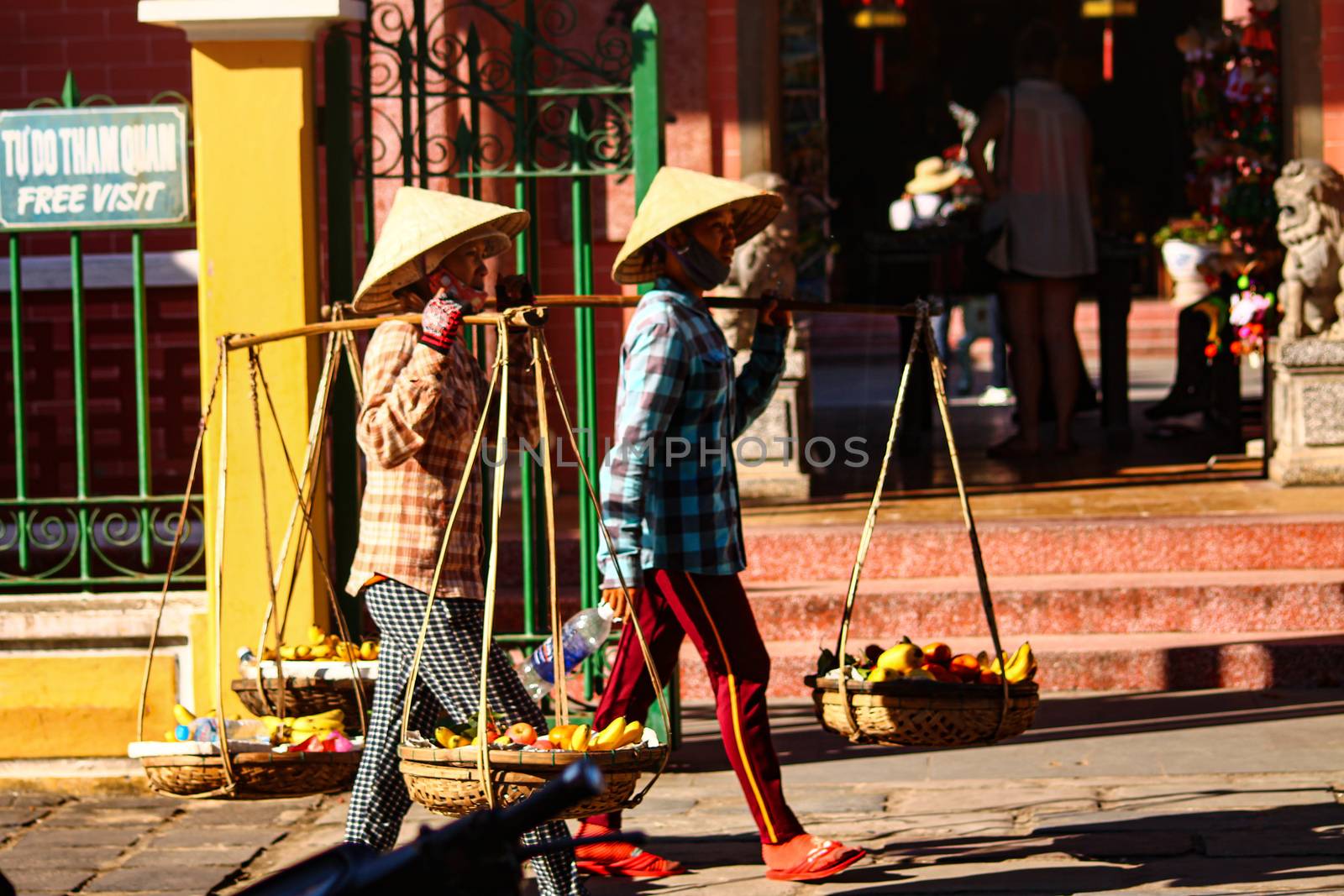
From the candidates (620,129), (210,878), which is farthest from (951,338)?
(210,878)

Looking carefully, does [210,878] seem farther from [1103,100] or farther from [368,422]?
[1103,100]

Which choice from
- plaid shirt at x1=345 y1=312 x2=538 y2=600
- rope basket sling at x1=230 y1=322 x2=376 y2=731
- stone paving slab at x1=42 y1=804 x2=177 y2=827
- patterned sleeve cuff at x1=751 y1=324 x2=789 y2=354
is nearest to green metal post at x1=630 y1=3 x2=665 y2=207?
patterned sleeve cuff at x1=751 y1=324 x2=789 y2=354

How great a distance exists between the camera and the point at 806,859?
5734 millimetres

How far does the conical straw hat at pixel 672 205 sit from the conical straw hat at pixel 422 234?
373 millimetres

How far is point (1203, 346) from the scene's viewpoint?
12508 millimetres

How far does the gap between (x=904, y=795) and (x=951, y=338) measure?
11.5 metres

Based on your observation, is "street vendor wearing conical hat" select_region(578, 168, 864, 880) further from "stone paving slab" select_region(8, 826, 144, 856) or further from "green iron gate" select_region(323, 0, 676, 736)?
"stone paving slab" select_region(8, 826, 144, 856)

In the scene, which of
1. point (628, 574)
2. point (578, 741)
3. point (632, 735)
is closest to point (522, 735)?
point (578, 741)

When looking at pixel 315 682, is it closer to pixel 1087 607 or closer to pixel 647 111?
pixel 647 111

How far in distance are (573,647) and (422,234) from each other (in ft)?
4.70

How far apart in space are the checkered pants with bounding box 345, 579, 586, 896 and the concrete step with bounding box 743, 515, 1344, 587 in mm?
3593

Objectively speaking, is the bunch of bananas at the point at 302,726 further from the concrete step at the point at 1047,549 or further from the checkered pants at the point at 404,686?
the concrete step at the point at 1047,549

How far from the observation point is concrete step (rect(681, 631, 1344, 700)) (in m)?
8.05

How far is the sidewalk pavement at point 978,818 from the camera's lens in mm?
5746
